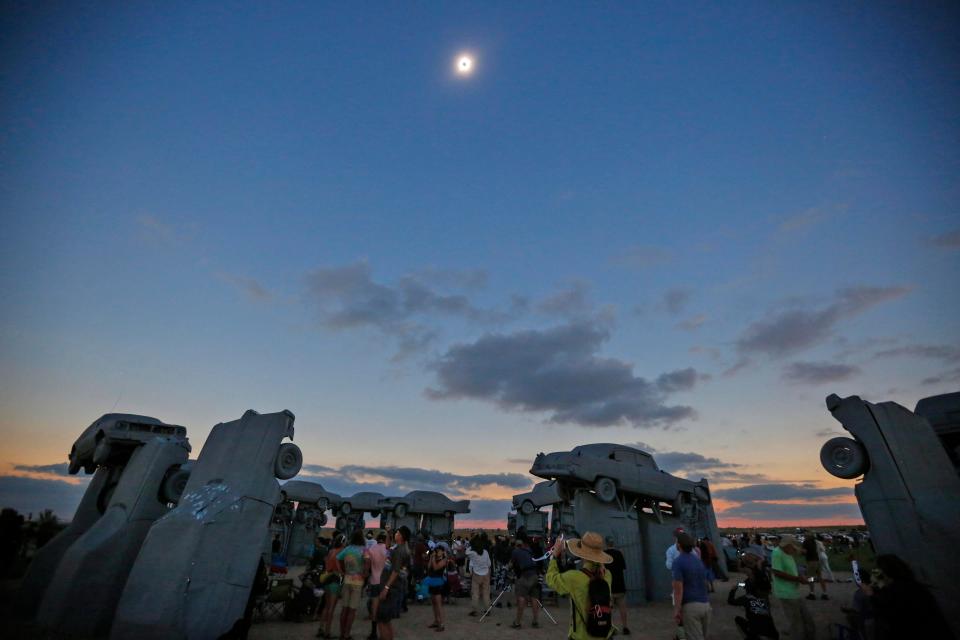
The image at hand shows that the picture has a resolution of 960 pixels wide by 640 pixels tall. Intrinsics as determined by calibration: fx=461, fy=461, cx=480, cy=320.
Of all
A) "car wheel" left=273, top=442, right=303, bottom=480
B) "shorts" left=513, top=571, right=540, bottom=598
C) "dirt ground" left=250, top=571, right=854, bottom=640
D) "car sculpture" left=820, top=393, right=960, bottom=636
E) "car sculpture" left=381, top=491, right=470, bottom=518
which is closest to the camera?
"car sculpture" left=820, top=393, right=960, bottom=636

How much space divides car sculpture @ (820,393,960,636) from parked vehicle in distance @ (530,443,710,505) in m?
7.82

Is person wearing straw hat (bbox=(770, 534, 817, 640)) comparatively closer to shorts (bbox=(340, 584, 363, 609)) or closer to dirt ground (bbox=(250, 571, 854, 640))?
dirt ground (bbox=(250, 571, 854, 640))

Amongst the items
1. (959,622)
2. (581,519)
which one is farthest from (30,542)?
(959,622)

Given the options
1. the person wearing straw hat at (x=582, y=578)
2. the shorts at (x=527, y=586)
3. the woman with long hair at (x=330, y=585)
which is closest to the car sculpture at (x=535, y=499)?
the shorts at (x=527, y=586)

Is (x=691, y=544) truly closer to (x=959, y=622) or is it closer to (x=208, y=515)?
(x=959, y=622)

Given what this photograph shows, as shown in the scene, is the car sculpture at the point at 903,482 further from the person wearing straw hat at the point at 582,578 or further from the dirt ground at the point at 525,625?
the person wearing straw hat at the point at 582,578

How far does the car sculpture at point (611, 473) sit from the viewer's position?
1631 cm

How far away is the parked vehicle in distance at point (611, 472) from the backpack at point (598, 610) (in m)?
11.8

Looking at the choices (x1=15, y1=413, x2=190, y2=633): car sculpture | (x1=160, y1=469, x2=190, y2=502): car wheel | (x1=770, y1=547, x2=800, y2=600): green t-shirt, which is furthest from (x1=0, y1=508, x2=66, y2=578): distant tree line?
(x1=770, y1=547, x2=800, y2=600): green t-shirt

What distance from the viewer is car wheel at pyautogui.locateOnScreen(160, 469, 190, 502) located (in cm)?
1161

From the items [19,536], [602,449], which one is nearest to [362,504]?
[19,536]

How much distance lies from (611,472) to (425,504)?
65.4 feet

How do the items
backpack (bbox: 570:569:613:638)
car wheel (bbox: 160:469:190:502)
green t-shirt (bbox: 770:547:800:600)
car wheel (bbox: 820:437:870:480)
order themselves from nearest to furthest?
backpack (bbox: 570:569:613:638), green t-shirt (bbox: 770:547:800:600), car wheel (bbox: 820:437:870:480), car wheel (bbox: 160:469:190:502)

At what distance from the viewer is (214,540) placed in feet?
29.9
